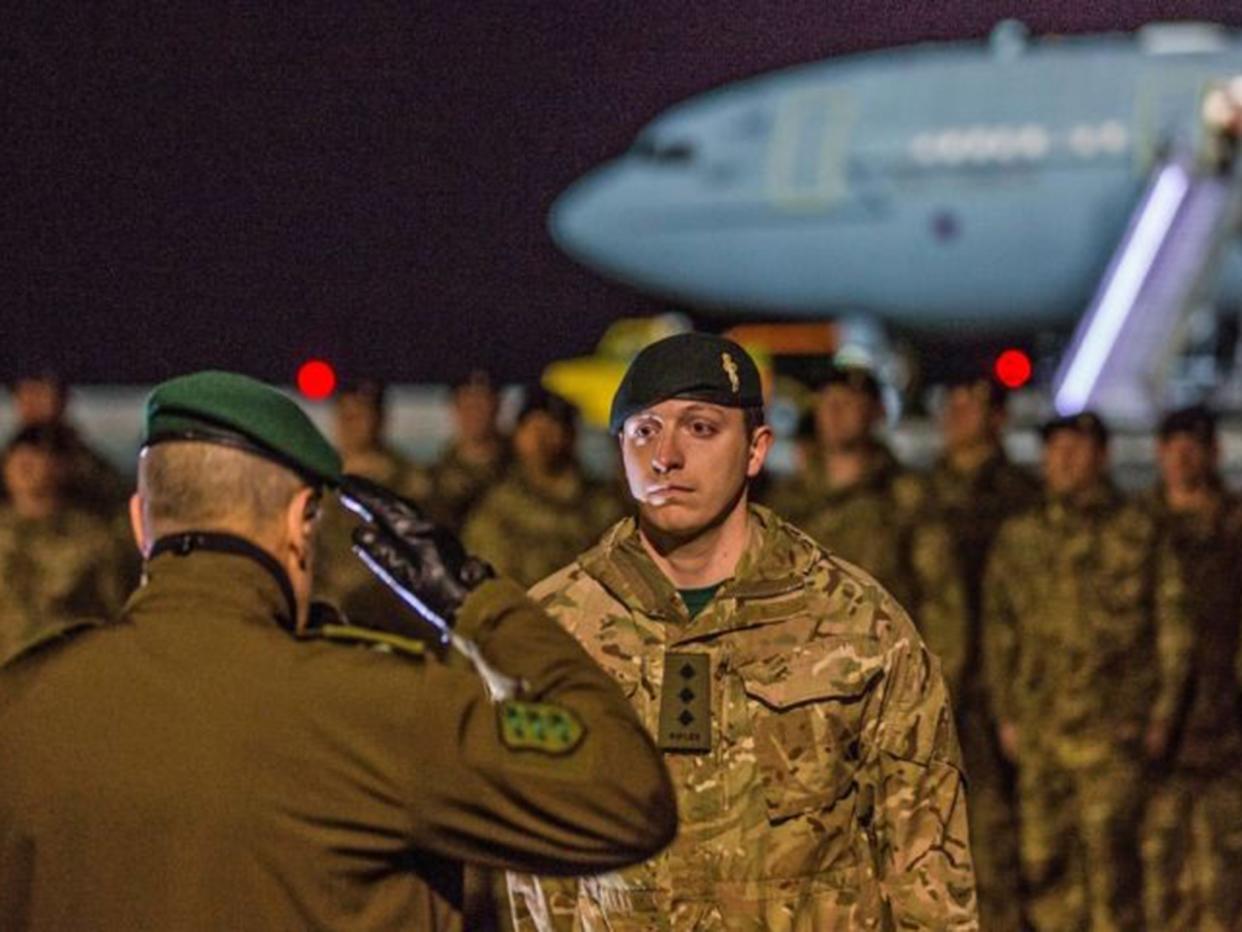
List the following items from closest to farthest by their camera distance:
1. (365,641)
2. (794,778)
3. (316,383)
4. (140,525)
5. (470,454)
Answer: (365,641)
(140,525)
(794,778)
(470,454)
(316,383)

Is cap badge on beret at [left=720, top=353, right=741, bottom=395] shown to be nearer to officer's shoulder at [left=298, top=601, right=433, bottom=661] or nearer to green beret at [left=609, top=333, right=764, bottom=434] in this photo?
green beret at [left=609, top=333, right=764, bottom=434]

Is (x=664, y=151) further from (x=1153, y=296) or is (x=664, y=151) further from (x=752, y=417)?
(x=752, y=417)

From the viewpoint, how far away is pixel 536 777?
7.54 feet

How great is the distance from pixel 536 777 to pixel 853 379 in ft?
19.5

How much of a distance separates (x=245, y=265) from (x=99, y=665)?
91.2 ft

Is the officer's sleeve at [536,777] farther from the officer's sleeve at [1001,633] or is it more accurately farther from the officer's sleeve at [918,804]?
the officer's sleeve at [1001,633]

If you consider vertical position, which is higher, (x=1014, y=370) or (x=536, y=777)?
(x=1014, y=370)

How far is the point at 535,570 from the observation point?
8641 mm

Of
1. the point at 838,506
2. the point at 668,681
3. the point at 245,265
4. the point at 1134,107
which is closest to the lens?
the point at 668,681

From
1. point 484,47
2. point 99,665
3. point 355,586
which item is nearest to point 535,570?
point 355,586

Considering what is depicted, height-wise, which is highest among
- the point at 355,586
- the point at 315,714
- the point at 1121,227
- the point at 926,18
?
the point at 1121,227

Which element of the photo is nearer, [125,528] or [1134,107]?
[125,528]

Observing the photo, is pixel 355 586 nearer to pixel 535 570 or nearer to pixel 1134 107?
pixel 535 570

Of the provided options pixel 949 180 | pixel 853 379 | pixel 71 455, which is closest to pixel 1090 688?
pixel 853 379
